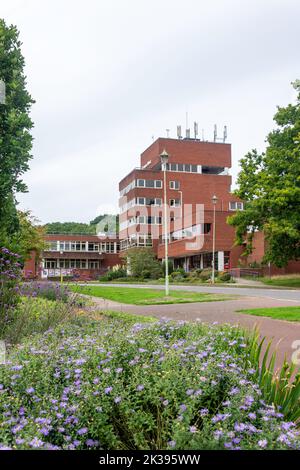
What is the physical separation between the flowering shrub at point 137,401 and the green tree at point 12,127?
585 centimetres

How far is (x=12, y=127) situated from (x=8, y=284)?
2.88 meters

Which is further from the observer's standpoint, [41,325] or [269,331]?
[269,331]

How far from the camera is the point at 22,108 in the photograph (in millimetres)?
10453

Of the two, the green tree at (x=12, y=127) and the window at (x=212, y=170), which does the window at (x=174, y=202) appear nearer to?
the window at (x=212, y=170)

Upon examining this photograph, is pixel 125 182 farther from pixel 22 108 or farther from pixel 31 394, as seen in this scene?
pixel 31 394

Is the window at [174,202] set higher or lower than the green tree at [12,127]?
higher

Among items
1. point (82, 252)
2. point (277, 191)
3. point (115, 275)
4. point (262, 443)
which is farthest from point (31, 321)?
point (82, 252)

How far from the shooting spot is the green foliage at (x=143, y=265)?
59.6m

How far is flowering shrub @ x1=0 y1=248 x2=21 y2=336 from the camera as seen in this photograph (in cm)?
870

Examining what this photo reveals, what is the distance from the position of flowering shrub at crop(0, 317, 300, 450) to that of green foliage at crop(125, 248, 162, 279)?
2164 inches

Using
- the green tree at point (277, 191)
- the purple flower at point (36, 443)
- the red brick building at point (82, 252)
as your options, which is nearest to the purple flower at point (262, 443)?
the purple flower at point (36, 443)

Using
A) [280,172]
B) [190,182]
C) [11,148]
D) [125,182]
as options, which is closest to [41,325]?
[11,148]

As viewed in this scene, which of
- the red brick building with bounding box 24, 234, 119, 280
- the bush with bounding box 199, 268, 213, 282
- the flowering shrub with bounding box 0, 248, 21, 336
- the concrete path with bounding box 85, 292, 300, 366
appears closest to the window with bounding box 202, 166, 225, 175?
the red brick building with bounding box 24, 234, 119, 280

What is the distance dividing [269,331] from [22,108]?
21.8 ft
